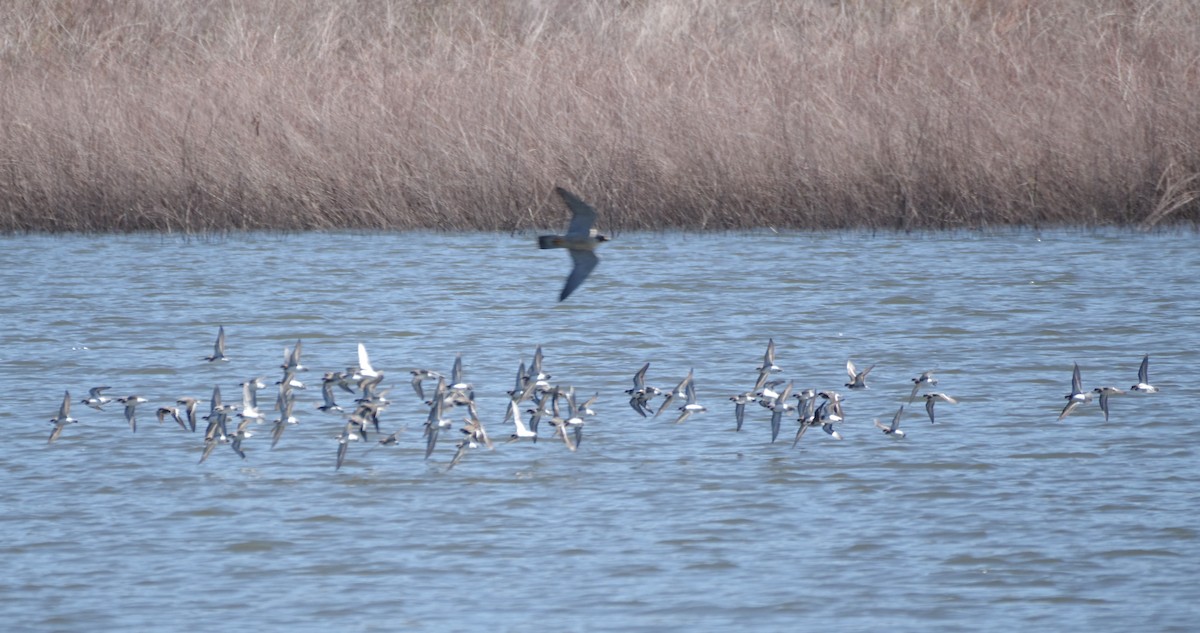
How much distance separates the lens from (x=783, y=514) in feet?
18.5

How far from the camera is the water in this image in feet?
15.9

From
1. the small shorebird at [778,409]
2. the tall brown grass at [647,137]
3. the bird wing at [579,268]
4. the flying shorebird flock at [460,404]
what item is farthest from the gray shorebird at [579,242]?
the tall brown grass at [647,137]

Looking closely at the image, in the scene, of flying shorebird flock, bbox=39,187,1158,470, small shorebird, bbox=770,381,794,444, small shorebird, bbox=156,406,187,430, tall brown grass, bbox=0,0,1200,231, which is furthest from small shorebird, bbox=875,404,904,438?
tall brown grass, bbox=0,0,1200,231

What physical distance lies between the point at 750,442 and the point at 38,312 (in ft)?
18.5

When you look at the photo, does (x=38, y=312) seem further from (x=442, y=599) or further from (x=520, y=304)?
(x=442, y=599)

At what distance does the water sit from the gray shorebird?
0.73 meters

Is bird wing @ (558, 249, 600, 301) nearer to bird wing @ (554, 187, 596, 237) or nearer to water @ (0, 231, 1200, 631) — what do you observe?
bird wing @ (554, 187, 596, 237)

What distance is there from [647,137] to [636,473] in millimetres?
6198

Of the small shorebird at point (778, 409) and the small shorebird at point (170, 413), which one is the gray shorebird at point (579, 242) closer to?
the small shorebird at point (778, 409)

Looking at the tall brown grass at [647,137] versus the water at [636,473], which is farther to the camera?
the tall brown grass at [647,137]

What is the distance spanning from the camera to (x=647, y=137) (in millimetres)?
12141

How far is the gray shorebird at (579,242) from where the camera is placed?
20.7ft

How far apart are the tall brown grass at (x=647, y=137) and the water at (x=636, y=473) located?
1100 millimetres

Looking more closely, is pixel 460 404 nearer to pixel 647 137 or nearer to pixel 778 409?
pixel 778 409
